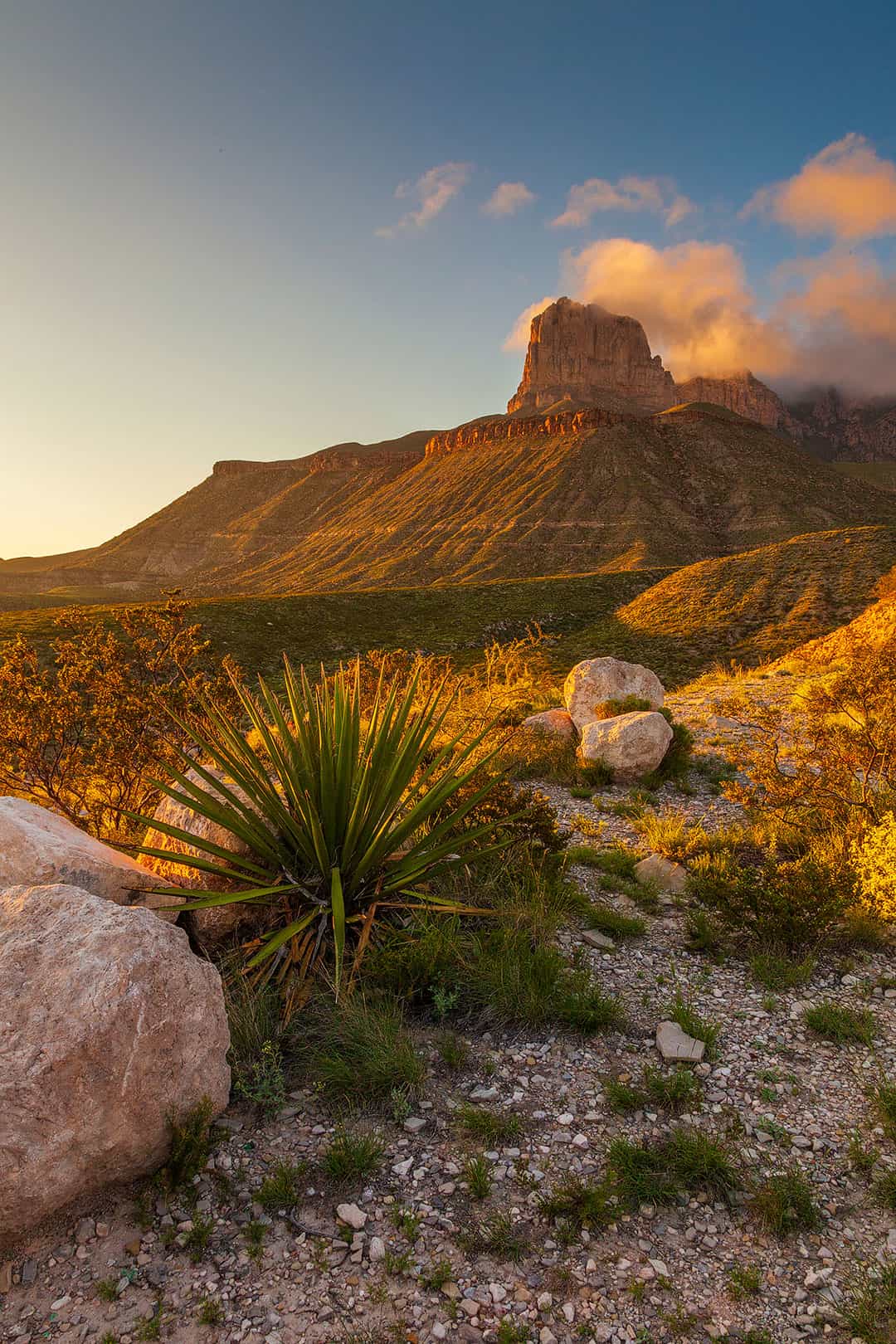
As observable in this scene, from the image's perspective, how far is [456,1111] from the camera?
2992mm

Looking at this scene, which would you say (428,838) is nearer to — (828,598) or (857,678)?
(857,678)

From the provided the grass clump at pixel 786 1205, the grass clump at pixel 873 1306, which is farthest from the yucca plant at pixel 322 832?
the grass clump at pixel 873 1306

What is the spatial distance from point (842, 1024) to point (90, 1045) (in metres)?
3.69

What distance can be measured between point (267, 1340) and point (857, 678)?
6.43 m

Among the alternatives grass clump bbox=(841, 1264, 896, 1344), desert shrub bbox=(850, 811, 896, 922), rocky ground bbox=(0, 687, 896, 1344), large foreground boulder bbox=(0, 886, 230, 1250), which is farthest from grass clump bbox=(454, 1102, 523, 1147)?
desert shrub bbox=(850, 811, 896, 922)

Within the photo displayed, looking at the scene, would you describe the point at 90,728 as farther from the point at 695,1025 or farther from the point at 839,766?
the point at 839,766

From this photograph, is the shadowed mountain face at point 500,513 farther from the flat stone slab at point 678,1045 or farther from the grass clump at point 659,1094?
Answer: the grass clump at point 659,1094

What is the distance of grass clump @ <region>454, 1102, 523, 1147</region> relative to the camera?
2883 mm

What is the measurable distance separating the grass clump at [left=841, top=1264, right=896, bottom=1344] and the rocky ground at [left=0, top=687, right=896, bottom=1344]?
1.6 inches

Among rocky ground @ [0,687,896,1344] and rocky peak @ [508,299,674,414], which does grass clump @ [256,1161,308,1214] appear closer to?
rocky ground @ [0,687,896,1344]

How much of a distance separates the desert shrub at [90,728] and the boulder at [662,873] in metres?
4.15

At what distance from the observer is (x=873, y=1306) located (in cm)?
216

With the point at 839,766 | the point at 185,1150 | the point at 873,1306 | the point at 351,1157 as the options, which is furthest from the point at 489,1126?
the point at 839,766

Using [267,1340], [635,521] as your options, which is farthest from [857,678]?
[635,521]
